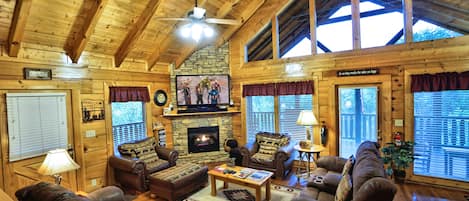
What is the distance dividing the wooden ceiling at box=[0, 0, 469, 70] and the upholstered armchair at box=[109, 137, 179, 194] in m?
1.89

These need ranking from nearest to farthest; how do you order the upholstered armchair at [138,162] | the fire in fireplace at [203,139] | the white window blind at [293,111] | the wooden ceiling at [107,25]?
the wooden ceiling at [107,25], the upholstered armchair at [138,162], the white window blind at [293,111], the fire in fireplace at [203,139]

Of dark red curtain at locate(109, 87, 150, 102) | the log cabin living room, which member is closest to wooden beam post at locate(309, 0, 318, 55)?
the log cabin living room

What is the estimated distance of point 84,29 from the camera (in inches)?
157

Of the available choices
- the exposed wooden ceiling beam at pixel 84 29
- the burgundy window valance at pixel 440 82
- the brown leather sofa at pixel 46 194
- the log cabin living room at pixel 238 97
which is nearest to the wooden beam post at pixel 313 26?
the log cabin living room at pixel 238 97

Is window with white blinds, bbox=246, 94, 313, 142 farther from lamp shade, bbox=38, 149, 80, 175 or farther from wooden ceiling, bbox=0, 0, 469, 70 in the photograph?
lamp shade, bbox=38, 149, 80, 175

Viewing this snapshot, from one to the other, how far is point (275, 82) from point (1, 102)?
202 inches

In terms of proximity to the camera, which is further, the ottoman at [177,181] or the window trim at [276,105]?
the window trim at [276,105]

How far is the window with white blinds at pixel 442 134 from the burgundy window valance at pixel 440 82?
19 cm

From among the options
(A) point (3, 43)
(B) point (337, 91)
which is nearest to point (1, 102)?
(A) point (3, 43)

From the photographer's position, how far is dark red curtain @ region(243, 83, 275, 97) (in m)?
5.84

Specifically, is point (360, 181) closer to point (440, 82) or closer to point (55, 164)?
point (440, 82)

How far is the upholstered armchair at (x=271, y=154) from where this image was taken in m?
4.86

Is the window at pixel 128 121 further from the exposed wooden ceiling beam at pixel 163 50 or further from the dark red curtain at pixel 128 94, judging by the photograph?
the exposed wooden ceiling beam at pixel 163 50

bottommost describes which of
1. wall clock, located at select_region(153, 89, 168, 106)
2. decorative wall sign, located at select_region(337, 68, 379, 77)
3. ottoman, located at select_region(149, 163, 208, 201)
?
ottoman, located at select_region(149, 163, 208, 201)
